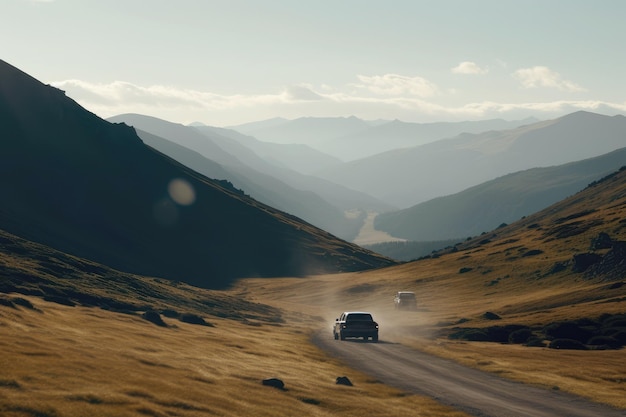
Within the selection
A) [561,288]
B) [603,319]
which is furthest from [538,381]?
[561,288]

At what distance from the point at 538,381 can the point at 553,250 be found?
107490 mm

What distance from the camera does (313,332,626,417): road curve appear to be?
32531mm

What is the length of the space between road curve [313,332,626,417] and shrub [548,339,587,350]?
12.0 meters

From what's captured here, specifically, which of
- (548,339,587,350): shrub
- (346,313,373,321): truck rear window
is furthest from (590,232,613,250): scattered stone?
(346,313,373,321): truck rear window

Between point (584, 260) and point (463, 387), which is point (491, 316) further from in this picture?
point (463, 387)

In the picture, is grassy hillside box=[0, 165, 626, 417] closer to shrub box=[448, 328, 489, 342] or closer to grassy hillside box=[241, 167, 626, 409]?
grassy hillside box=[241, 167, 626, 409]

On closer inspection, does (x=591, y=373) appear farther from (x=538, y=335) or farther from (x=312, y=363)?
(x=538, y=335)

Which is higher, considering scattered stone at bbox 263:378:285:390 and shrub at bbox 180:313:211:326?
scattered stone at bbox 263:378:285:390

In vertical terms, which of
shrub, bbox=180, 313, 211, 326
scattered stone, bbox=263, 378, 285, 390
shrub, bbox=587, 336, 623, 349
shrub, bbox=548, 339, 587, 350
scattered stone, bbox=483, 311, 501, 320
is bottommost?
shrub, bbox=180, 313, 211, 326

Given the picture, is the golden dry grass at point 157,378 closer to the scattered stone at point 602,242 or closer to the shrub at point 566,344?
the shrub at point 566,344

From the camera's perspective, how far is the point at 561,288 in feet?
379

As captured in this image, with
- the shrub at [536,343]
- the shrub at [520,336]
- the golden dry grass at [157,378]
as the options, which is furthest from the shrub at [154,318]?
the shrub at [536,343]

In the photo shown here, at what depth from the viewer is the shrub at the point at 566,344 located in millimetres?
62094

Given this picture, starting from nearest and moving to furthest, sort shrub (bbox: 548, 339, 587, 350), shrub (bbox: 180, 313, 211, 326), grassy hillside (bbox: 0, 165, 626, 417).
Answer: grassy hillside (bbox: 0, 165, 626, 417) → shrub (bbox: 548, 339, 587, 350) → shrub (bbox: 180, 313, 211, 326)
